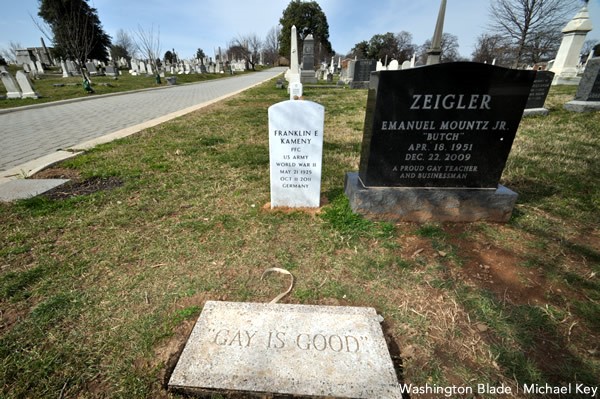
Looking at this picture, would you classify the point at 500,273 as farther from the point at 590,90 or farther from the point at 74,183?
the point at 590,90

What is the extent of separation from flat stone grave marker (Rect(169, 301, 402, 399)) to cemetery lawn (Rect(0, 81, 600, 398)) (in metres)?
0.19

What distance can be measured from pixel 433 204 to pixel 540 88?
8.71 metres

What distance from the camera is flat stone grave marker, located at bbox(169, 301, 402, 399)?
1.55 m

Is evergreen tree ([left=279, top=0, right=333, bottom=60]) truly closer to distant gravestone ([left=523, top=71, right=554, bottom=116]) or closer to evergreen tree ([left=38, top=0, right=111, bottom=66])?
evergreen tree ([left=38, top=0, right=111, bottom=66])

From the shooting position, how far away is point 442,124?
299 centimetres

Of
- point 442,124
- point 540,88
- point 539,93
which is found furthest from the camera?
point 539,93

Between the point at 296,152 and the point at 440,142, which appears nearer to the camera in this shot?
the point at 440,142

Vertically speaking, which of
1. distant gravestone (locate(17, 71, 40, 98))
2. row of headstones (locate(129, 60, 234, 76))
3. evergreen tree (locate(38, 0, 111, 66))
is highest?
evergreen tree (locate(38, 0, 111, 66))

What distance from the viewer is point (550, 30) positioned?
22.7 m

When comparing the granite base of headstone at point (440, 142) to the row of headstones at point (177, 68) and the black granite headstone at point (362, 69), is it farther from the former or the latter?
the row of headstones at point (177, 68)

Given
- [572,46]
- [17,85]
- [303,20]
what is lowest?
[17,85]

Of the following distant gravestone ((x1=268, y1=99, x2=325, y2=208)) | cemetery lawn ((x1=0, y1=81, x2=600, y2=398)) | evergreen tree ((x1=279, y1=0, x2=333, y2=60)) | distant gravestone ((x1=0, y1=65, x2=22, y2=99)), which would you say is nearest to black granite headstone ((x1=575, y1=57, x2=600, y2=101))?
cemetery lawn ((x1=0, y1=81, x2=600, y2=398))

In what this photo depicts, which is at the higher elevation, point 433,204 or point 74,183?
point 433,204

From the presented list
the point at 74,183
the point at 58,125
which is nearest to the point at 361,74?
the point at 58,125
